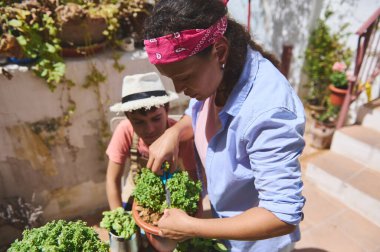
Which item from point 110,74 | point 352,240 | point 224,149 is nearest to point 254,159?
point 224,149

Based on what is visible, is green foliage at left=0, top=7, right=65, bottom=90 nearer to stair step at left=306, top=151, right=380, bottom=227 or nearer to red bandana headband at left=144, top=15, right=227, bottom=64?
red bandana headband at left=144, top=15, right=227, bottom=64

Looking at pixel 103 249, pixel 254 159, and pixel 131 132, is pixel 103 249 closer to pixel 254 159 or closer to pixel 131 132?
pixel 254 159

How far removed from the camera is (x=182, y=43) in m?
1.14

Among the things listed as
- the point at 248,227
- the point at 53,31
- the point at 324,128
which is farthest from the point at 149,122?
the point at 324,128

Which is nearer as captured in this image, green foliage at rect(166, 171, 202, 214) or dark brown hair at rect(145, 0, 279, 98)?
dark brown hair at rect(145, 0, 279, 98)

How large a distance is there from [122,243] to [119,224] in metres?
0.10

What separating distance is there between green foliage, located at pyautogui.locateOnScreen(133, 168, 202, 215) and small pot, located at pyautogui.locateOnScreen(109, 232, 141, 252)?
196 mm

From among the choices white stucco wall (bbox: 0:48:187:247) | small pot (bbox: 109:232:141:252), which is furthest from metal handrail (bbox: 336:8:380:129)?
small pot (bbox: 109:232:141:252)

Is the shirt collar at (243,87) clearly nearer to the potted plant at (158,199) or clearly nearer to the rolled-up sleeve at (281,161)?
the rolled-up sleeve at (281,161)

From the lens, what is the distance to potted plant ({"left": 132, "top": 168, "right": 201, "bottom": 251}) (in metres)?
1.45

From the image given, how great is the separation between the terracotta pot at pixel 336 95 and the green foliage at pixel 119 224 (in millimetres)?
4619

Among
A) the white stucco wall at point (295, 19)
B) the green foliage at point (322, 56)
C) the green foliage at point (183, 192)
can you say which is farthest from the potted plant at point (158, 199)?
the green foliage at point (322, 56)

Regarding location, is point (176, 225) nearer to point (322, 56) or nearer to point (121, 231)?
point (121, 231)

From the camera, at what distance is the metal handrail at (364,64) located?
404 cm
